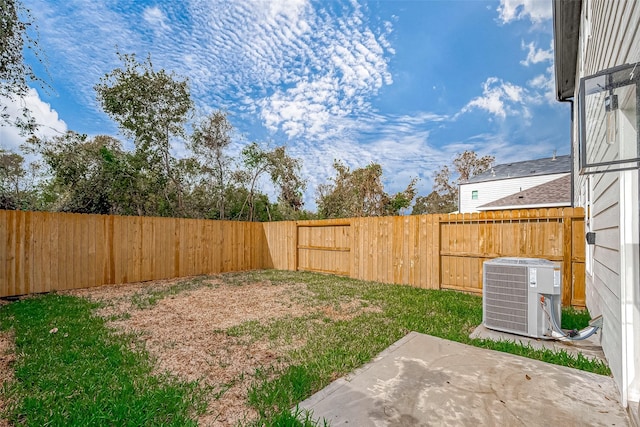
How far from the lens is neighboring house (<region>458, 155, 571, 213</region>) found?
1605 centimetres

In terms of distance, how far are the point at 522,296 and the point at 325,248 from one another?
5.69m

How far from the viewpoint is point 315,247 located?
8.80m

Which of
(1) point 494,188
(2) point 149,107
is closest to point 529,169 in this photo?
(1) point 494,188

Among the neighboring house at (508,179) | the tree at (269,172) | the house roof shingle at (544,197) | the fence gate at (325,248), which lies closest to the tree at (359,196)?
the tree at (269,172)

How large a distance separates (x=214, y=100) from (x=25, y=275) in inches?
353

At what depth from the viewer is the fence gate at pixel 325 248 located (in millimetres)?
8086

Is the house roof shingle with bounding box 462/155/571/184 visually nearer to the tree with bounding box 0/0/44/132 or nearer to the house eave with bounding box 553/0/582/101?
the house eave with bounding box 553/0/582/101

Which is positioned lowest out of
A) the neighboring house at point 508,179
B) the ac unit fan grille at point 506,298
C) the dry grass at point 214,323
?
the dry grass at point 214,323

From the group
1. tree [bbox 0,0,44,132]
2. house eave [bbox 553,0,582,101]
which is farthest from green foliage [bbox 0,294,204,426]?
house eave [bbox 553,0,582,101]

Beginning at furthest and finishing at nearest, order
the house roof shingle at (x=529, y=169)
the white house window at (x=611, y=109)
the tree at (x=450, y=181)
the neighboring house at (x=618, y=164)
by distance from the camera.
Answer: the tree at (x=450, y=181) < the house roof shingle at (x=529, y=169) < the neighboring house at (x=618, y=164) < the white house window at (x=611, y=109)

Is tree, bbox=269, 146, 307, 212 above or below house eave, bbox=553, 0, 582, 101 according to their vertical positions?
below

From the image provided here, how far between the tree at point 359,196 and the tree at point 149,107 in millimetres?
7898

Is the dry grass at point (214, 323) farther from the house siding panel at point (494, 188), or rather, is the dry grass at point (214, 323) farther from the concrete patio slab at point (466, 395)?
the house siding panel at point (494, 188)

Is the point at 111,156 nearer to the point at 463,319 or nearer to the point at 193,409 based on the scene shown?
the point at 193,409
